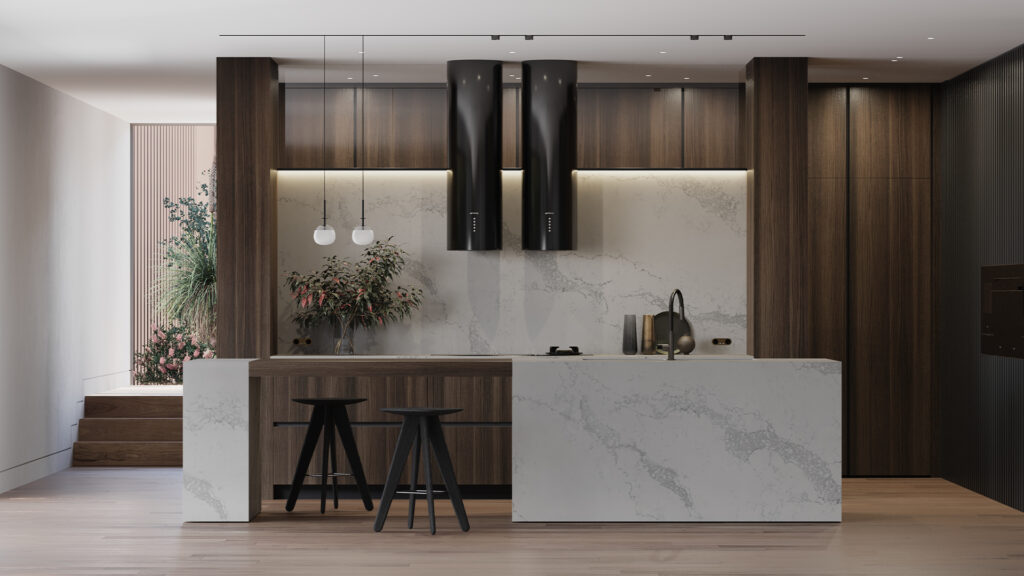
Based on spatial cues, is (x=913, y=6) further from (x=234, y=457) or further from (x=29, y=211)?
(x=29, y=211)

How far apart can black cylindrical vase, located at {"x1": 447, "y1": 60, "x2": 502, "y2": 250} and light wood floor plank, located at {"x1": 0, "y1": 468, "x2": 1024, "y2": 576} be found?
179cm

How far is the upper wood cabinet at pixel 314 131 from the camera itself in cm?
705

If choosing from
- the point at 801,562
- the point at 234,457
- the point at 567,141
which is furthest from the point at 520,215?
the point at 801,562

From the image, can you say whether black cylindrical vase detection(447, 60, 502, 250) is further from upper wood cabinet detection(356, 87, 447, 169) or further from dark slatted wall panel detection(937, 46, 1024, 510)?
dark slatted wall panel detection(937, 46, 1024, 510)

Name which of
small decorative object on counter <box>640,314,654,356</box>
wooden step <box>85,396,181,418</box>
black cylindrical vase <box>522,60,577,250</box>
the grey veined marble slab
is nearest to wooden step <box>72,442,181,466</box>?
wooden step <box>85,396,181,418</box>

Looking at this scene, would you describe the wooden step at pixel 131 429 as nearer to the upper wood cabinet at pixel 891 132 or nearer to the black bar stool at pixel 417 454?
the black bar stool at pixel 417 454

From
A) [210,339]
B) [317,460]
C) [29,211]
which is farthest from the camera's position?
[210,339]

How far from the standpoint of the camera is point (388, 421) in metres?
6.62

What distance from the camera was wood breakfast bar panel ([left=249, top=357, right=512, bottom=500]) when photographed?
656 cm

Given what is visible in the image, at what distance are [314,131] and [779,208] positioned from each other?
10.2ft

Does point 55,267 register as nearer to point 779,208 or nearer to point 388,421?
point 388,421

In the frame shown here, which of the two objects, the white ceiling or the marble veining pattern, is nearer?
the white ceiling

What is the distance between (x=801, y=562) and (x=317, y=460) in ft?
10.2

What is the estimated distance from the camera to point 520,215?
7.27 meters
